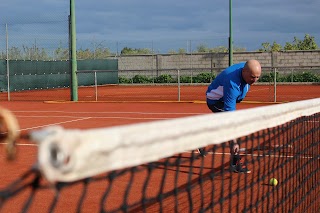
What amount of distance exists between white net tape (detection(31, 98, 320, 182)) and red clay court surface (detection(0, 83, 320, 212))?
9.20 feet

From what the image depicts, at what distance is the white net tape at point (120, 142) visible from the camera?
4.37 feet

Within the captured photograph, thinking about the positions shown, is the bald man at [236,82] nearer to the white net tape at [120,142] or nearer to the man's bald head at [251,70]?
the man's bald head at [251,70]

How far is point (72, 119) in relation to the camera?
44.5ft

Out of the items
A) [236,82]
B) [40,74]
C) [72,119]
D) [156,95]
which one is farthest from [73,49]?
[236,82]

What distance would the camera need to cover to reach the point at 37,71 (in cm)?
2984

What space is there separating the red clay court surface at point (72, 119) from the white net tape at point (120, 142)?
2.80 metres

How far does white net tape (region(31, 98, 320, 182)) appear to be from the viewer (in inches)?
52.4

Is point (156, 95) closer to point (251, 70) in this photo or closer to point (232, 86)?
point (232, 86)

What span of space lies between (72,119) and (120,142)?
12101mm

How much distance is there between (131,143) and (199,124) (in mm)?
605

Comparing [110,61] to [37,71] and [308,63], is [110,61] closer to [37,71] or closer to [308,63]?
[37,71]

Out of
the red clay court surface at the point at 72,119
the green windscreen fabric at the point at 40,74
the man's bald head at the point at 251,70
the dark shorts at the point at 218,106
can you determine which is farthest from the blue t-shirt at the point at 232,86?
the green windscreen fabric at the point at 40,74

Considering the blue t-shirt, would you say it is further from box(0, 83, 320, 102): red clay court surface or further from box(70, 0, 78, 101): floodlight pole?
box(70, 0, 78, 101): floodlight pole

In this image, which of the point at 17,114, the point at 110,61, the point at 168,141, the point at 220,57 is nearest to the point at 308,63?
the point at 220,57
